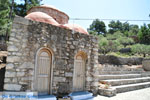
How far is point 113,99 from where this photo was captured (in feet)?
20.1

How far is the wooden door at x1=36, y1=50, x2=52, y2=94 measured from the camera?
17.0 feet

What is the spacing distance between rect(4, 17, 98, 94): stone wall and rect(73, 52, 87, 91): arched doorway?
0.22 m

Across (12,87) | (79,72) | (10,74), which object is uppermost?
(10,74)

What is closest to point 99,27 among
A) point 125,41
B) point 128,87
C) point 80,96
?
point 125,41

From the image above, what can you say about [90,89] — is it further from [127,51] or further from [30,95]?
[127,51]

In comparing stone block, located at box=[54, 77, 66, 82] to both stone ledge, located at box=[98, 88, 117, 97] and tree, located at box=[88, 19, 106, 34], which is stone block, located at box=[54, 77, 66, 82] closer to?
stone ledge, located at box=[98, 88, 117, 97]

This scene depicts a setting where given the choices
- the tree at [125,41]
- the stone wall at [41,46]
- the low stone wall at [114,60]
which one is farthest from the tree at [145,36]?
the stone wall at [41,46]

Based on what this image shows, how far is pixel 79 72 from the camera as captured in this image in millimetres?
6434

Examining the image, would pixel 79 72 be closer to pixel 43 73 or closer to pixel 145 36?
pixel 43 73

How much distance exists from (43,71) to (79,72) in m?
1.98

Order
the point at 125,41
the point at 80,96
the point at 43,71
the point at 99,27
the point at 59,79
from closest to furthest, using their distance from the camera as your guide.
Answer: the point at 43,71
the point at 59,79
the point at 80,96
the point at 125,41
the point at 99,27

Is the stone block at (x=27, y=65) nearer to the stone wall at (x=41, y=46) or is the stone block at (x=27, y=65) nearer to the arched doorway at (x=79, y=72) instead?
the stone wall at (x=41, y=46)

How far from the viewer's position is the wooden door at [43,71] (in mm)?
5172

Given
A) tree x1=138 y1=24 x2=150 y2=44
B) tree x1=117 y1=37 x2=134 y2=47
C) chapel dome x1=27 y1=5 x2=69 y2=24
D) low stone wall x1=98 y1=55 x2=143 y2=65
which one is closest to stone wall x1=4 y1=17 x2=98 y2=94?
chapel dome x1=27 y1=5 x2=69 y2=24
